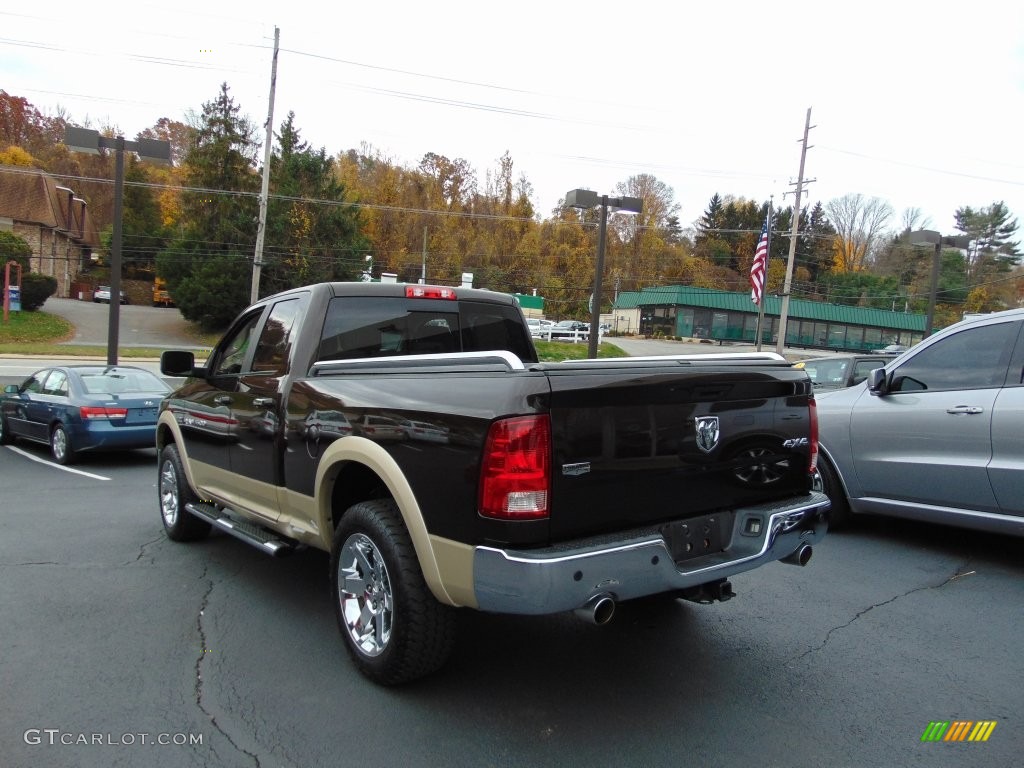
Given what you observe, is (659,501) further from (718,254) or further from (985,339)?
(718,254)

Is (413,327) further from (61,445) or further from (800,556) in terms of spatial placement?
(61,445)

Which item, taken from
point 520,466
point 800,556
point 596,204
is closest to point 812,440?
point 800,556

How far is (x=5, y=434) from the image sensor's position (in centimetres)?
1201

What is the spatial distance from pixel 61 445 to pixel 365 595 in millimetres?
8720

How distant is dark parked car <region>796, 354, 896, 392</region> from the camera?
10273mm

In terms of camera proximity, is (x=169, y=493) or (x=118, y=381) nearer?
(x=169, y=493)

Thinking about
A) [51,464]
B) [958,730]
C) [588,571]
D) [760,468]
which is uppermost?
[760,468]

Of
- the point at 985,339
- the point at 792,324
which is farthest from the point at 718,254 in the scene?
the point at 985,339

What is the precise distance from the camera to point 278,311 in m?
4.79

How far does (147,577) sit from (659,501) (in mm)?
3844

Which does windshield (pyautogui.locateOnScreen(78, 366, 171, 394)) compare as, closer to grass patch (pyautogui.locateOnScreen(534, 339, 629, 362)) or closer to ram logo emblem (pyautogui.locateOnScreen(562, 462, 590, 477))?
ram logo emblem (pyautogui.locateOnScreen(562, 462, 590, 477))

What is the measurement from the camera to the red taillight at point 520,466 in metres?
2.71

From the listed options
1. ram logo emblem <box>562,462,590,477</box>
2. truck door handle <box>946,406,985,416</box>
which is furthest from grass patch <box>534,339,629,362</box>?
ram logo emblem <box>562,462,590,477</box>

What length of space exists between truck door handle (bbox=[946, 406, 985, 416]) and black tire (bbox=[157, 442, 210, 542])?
19.0 feet
